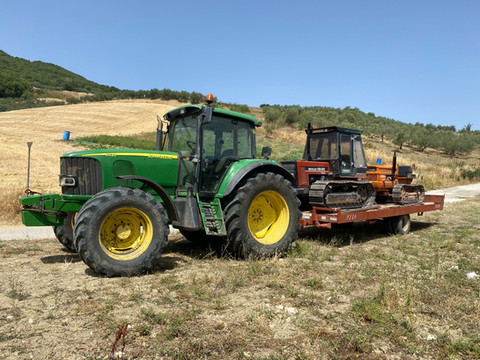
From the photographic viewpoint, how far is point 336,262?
584cm

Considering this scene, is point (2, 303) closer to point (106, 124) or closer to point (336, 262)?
point (336, 262)

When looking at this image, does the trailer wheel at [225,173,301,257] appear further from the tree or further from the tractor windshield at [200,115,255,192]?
the tree

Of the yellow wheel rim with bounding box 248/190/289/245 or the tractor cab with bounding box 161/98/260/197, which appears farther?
the yellow wheel rim with bounding box 248/190/289/245

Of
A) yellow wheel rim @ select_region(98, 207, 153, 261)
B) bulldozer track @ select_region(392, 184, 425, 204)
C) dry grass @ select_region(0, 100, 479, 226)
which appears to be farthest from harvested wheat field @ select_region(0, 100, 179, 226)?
bulldozer track @ select_region(392, 184, 425, 204)

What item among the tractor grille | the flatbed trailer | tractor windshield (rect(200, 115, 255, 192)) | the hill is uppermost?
the hill

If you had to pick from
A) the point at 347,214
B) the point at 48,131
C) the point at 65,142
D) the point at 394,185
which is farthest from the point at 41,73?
the point at 347,214

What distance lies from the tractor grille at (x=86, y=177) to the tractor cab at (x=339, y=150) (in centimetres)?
521

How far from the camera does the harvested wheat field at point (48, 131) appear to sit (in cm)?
1233

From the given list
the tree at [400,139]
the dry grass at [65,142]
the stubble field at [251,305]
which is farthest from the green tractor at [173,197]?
the tree at [400,139]

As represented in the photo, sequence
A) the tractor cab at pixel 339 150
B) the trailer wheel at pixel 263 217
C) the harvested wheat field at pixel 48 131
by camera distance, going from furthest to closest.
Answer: the harvested wheat field at pixel 48 131, the tractor cab at pixel 339 150, the trailer wheel at pixel 263 217

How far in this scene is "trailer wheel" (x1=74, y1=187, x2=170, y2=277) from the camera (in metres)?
4.40

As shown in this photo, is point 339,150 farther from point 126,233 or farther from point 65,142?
point 65,142

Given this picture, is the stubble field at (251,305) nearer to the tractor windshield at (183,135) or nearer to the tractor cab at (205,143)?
the tractor cab at (205,143)

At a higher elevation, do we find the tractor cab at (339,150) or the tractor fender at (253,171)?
the tractor cab at (339,150)
